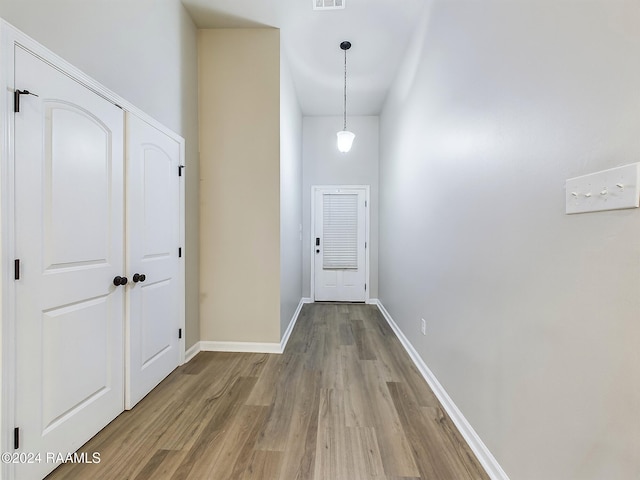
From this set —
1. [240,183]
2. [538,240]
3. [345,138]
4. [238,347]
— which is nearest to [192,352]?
[238,347]

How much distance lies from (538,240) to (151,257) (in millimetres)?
2392

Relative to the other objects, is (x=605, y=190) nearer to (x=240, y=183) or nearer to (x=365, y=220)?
(x=240, y=183)

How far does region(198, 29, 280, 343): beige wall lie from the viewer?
9.51 ft

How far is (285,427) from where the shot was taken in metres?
1.76

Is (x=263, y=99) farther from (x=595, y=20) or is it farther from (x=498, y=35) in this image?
(x=595, y=20)

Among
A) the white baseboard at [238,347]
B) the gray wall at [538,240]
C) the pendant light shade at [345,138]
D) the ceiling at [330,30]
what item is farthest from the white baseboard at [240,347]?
the ceiling at [330,30]

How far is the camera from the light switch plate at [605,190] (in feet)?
2.55

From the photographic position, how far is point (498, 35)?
1.39m

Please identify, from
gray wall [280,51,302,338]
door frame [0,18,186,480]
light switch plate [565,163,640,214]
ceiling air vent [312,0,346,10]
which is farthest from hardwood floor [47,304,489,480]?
ceiling air vent [312,0,346,10]

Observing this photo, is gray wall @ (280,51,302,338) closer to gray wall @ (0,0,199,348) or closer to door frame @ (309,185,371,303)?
gray wall @ (0,0,199,348)

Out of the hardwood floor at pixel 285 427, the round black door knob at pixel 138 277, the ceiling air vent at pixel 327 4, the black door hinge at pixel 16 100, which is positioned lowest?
the hardwood floor at pixel 285 427

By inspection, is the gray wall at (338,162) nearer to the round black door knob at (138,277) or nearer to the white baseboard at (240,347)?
the white baseboard at (240,347)

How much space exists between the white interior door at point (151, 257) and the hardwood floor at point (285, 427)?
0.66 ft

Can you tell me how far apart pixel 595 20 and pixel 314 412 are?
Result: 225cm
